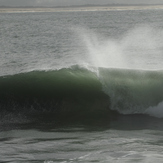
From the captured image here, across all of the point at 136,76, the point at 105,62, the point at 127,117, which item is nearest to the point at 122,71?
the point at 136,76

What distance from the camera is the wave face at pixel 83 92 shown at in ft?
37.7

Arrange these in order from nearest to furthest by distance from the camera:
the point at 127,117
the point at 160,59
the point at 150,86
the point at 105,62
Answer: the point at 127,117 < the point at 150,86 < the point at 105,62 < the point at 160,59

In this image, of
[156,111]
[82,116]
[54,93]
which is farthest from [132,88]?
[54,93]

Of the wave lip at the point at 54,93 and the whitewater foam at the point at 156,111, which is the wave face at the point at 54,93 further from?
the whitewater foam at the point at 156,111

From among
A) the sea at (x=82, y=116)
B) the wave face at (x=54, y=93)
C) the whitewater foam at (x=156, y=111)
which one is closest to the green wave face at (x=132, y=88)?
the sea at (x=82, y=116)

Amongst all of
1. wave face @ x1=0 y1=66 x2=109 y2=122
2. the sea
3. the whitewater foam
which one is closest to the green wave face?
the sea

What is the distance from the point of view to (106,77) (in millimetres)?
12586

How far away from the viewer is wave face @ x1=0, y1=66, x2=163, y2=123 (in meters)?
11.5

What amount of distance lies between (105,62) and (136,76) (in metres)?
8.96

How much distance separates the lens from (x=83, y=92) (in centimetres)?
1229

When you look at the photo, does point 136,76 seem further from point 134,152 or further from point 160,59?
point 160,59

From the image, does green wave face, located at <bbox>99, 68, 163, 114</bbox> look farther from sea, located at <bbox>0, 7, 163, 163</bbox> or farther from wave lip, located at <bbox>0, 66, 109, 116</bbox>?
wave lip, located at <bbox>0, 66, 109, 116</bbox>

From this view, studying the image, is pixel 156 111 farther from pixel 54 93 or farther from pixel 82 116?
pixel 54 93

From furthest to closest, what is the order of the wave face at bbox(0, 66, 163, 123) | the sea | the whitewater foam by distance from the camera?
1. the wave face at bbox(0, 66, 163, 123)
2. the whitewater foam
3. the sea
